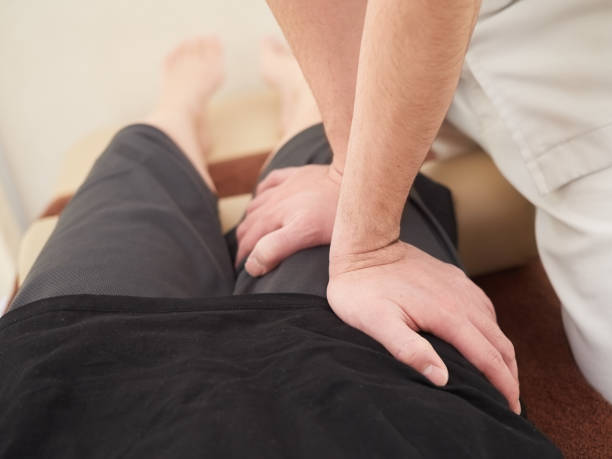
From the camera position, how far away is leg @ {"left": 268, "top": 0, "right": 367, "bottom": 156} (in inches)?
30.4

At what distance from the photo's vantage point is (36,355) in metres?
0.53

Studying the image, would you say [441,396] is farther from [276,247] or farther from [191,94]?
[191,94]

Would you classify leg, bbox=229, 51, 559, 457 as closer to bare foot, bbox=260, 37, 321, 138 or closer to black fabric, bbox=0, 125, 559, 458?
black fabric, bbox=0, 125, 559, 458

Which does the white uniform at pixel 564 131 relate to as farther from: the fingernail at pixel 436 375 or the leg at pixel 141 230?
the leg at pixel 141 230

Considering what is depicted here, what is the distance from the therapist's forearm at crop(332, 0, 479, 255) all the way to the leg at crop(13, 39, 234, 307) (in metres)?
0.25

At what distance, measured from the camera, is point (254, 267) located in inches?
28.2

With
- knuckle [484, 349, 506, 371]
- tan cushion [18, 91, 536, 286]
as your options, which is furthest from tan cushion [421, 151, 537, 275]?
knuckle [484, 349, 506, 371]

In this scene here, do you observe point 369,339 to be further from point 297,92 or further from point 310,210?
point 297,92

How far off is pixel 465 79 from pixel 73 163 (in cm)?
97

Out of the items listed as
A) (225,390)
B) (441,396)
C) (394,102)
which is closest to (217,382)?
(225,390)

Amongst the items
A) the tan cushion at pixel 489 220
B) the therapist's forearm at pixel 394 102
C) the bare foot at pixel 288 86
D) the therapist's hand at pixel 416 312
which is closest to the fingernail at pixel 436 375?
the therapist's hand at pixel 416 312

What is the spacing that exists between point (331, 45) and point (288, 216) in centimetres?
23

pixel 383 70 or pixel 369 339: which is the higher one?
pixel 383 70

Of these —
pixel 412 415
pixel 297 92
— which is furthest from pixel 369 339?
pixel 297 92
